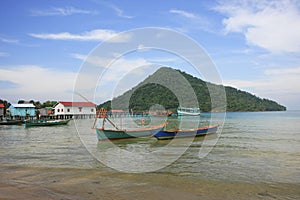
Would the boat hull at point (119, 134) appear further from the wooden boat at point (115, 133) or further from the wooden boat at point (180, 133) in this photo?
the wooden boat at point (180, 133)

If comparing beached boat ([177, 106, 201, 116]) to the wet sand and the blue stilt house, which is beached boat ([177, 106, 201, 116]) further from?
the wet sand

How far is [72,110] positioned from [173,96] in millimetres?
24494

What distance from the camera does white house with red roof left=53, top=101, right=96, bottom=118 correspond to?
64.3 metres

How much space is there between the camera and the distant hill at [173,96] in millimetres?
30681

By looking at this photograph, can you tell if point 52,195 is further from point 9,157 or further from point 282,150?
point 282,150

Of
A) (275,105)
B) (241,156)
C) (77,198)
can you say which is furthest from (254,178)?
(275,105)

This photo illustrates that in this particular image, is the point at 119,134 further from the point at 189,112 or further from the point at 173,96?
the point at 189,112

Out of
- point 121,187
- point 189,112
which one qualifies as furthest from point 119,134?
point 189,112

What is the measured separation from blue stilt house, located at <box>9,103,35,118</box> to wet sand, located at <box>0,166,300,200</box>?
48.8 meters

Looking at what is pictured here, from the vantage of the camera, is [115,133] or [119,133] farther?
[119,133]

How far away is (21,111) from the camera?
182 feet

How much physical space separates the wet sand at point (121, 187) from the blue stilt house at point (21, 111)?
160 ft

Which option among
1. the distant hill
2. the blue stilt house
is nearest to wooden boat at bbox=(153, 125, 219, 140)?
the distant hill

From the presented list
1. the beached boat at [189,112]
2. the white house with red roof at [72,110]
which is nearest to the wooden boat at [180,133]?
the white house with red roof at [72,110]
